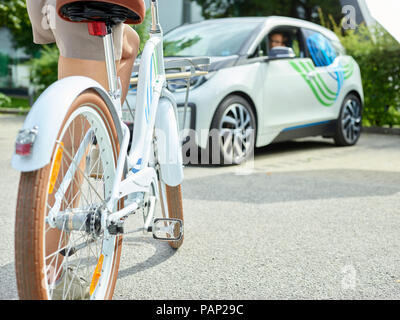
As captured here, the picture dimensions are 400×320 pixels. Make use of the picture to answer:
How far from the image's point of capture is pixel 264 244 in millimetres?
3719

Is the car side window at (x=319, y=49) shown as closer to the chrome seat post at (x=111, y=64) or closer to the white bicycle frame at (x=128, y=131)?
the white bicycle frame at (x=128, y=131)

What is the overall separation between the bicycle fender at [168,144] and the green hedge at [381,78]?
8.42m

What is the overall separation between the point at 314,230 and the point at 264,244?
1.59ft

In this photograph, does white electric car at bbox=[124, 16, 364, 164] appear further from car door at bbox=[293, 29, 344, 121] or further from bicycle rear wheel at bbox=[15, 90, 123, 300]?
bicycle rear wheel at bbox=[15, 90, 123, 300]

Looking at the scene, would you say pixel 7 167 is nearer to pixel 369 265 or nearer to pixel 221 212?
pixel 221 212

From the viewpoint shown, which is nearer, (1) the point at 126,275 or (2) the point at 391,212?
(1) the point at 126,275

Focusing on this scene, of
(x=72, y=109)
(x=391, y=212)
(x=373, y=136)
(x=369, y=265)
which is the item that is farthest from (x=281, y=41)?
(x=72, y=109)

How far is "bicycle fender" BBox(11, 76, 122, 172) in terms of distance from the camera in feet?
6.30

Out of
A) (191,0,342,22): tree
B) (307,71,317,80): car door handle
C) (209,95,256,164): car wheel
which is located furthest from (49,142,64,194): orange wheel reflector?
(191,0,342,22): tree

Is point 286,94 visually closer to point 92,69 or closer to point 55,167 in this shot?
point 92,69

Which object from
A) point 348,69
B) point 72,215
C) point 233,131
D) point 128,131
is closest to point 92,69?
point 128,131

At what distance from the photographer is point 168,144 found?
3182mm

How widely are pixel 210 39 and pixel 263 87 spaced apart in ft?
3.03

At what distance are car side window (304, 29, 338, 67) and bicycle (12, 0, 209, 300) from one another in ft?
17.4
